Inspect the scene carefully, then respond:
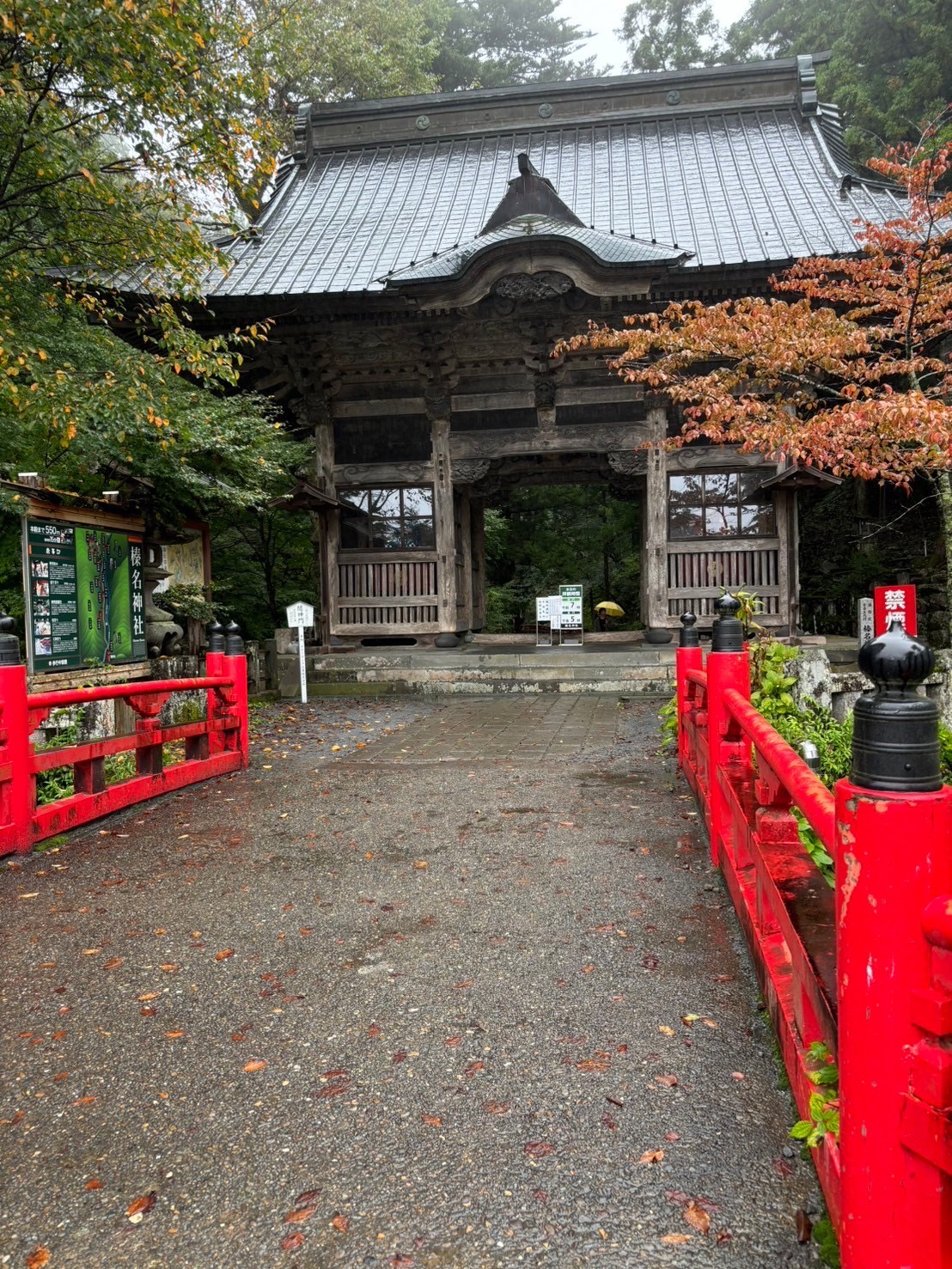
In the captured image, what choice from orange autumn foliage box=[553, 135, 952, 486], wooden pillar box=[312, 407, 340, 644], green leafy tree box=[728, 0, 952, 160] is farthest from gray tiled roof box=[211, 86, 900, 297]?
green leafy tree box=[728, 0, 952, 160]

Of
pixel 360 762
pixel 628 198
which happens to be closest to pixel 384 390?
pixel 628 198

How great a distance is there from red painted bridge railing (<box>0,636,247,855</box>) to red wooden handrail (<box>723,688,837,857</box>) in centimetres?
363

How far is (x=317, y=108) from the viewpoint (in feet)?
50.6

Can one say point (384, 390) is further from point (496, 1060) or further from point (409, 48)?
point (409, 48)

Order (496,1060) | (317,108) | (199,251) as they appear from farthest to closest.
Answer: (317,108) < (199,251) < (496,1060)

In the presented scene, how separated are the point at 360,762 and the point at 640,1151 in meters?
4.84

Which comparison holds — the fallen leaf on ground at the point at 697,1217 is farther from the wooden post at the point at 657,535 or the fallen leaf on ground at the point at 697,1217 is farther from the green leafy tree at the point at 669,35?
the green leafy tree at the point at 669,35

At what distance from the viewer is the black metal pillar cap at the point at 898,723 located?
118cm

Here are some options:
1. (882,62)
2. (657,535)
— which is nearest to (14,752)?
(657,535)

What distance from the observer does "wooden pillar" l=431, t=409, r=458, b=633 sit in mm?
11594

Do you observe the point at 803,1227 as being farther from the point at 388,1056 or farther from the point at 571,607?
the point at 571,607

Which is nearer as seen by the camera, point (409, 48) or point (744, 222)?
point (744, 222)

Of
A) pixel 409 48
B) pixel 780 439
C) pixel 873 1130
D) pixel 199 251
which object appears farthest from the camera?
pixel 409 48

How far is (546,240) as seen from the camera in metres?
10.0
